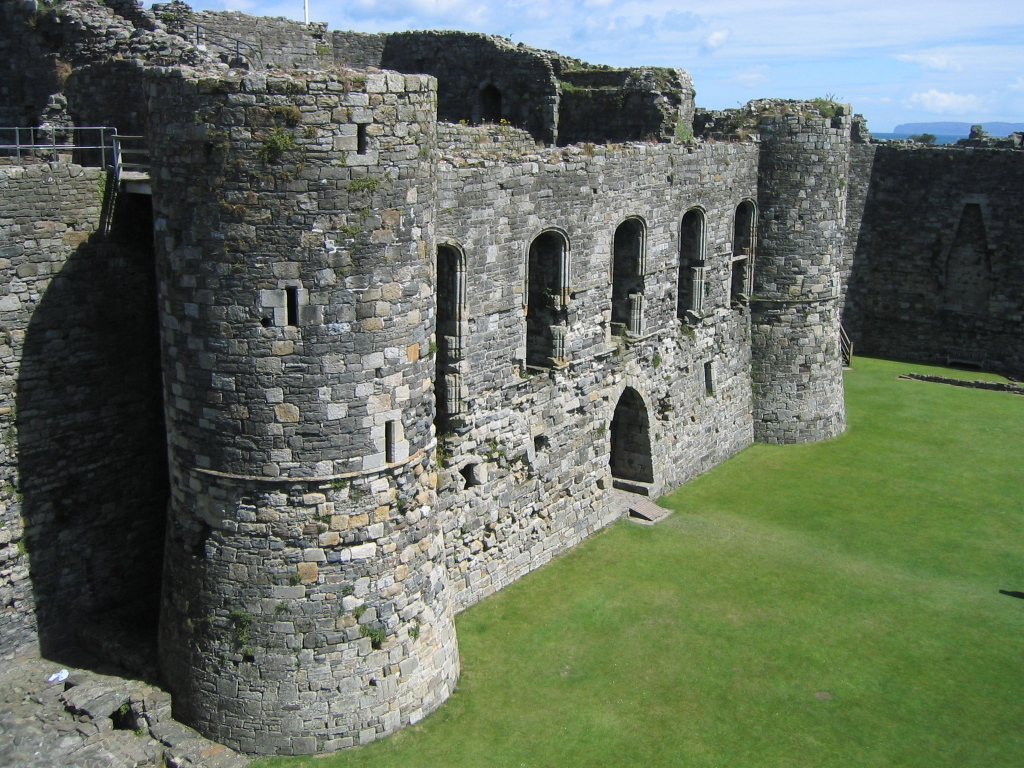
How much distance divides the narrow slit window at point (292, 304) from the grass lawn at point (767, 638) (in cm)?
502

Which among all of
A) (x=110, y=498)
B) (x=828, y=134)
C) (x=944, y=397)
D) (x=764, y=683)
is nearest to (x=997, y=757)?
(x=764, y=683)

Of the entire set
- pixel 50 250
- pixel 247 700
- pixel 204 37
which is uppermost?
pixel 204 37

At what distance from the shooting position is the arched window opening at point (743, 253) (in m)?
24.5

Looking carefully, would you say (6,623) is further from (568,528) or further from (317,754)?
(568,528)

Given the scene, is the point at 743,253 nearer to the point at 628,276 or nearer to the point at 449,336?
the point at 628,276

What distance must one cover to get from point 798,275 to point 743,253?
1.33 meters

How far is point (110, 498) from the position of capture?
606 inches

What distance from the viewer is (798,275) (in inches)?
981

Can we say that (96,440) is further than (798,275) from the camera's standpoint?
No

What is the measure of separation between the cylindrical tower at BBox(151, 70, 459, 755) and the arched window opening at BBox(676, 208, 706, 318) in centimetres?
986

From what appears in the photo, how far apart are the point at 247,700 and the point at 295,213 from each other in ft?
18.3

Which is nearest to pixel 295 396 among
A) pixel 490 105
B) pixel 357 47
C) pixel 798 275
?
pixel 490 105

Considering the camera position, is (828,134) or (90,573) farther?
(828,134)

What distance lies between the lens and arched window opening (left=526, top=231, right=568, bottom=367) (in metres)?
18.2
